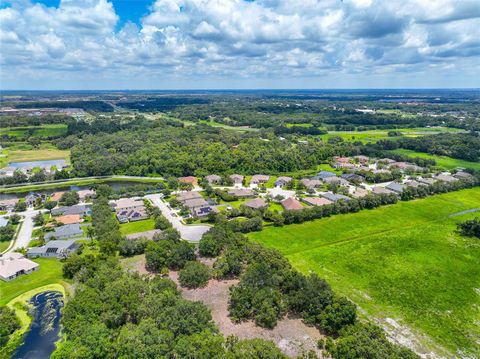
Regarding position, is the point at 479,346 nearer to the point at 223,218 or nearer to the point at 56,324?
the point at 223,218

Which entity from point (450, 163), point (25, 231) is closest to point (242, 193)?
point (25, 231)

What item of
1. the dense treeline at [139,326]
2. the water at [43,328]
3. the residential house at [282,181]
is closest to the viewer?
the dense treeline at [139,326]

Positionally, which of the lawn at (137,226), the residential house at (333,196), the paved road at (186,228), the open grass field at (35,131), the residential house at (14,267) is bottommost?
the lawn at (137,226)

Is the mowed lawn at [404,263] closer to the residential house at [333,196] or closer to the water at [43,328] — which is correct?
the residential house at [333,196]

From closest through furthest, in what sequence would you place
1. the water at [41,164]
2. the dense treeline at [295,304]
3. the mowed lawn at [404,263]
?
the dense treeline at [295,304] → the mowed lawn at [404,263] → the water at [41,164]

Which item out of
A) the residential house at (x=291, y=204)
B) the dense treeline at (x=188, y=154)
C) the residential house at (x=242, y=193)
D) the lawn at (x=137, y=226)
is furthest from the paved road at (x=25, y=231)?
the residential house at (x=291, y=204)

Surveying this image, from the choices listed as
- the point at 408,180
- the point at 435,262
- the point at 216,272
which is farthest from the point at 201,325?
the point at 408,180

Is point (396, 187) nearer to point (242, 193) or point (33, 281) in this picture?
point (242, 193)
